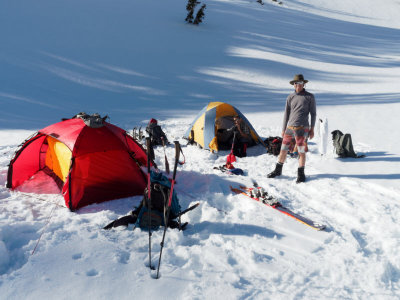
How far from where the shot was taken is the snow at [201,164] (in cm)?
332

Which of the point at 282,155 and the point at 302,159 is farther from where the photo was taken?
the point at 282,155

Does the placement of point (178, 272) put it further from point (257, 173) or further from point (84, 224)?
point (257, 173)

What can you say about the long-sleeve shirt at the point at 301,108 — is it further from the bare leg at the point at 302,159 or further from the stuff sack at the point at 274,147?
the stuff sack at the point at 274,147

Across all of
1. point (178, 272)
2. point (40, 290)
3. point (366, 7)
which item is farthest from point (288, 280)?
point (366, 7)

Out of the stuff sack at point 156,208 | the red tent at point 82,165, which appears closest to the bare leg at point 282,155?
the stuff sack at point 156,208

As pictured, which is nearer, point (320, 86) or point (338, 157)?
point (338, 157)

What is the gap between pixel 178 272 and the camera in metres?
3.38

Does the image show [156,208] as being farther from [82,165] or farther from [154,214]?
[82,165]

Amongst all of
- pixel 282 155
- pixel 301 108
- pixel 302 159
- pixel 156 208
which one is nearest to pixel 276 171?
pixel 282 155

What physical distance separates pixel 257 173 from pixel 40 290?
480 centimetres

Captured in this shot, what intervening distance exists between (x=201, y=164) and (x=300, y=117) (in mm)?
2608

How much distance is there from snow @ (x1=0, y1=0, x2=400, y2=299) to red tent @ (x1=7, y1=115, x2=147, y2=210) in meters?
0.29

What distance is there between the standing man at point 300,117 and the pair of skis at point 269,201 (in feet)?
3.71

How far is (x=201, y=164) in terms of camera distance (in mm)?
7164
